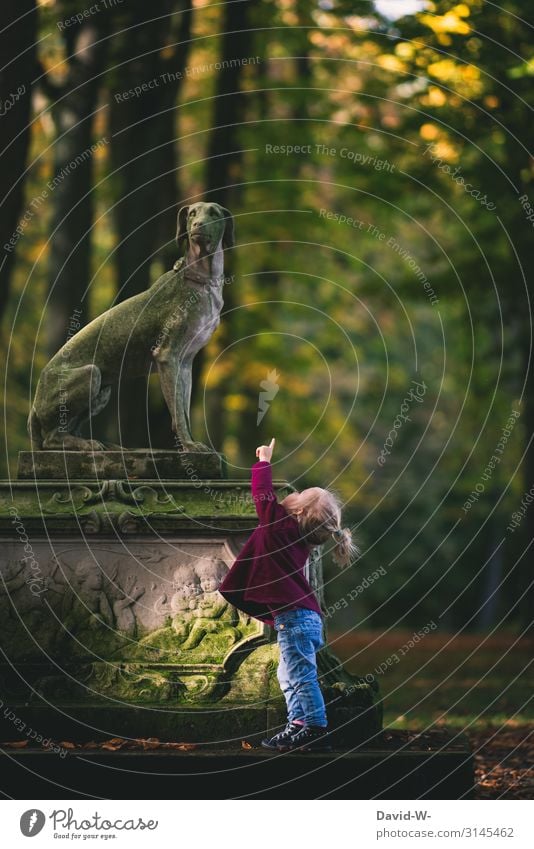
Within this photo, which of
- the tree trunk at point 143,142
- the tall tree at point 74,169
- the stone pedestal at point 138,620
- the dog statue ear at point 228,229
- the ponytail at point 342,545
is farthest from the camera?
the tall tree at point 74,169

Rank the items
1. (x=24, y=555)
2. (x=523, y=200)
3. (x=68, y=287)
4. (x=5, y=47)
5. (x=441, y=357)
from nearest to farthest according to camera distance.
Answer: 1. (x=24, y=555)
2. (x=5, y=47)
3. (x=523, y=200)
4. (x=68, y=287)
5. (x=441, y=357)

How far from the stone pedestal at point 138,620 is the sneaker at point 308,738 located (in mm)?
550

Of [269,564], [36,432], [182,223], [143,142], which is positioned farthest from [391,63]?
[269,564]

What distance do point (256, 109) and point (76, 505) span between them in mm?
16983

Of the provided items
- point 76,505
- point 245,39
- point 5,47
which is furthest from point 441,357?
point 76,505

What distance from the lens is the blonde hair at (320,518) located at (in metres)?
7.73

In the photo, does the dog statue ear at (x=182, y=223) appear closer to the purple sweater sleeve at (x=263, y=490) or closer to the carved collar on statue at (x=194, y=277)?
the carved collar on statue at (x=194, y=277)

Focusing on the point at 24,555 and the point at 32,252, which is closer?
the point at 24,555

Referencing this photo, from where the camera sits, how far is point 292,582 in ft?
25.3

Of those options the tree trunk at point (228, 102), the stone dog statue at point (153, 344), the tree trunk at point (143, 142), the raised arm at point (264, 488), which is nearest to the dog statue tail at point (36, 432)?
the stone dog statue at point (153, 344)

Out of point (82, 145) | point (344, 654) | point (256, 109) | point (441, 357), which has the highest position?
point (441, 357)

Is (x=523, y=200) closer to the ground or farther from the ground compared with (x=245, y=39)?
closer to the ground

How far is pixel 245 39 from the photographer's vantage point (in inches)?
824

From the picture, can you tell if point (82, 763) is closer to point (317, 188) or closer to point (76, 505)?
point (76, 505)
